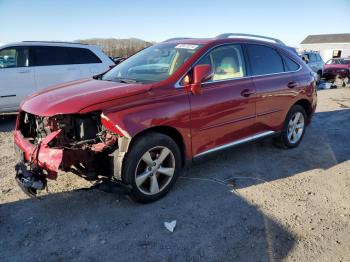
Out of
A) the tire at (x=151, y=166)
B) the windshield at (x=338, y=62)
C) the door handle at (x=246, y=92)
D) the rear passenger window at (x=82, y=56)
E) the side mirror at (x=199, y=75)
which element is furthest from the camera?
the windshield at (x=338, y=62)

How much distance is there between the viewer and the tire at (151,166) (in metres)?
3.46

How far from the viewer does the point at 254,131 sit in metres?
4.89

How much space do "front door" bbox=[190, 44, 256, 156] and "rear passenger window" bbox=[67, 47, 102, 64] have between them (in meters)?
4.95

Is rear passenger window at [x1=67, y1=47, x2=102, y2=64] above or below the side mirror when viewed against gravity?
above

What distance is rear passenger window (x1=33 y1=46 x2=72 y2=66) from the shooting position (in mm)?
7711

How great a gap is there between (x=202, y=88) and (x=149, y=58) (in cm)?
101

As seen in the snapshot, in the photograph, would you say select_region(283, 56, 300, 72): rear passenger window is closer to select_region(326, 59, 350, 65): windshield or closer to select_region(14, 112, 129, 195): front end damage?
select_region(14, 112, 129, 195): front end damage

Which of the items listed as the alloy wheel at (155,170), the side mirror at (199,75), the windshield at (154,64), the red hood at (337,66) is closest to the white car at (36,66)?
the windshield at (154,64)

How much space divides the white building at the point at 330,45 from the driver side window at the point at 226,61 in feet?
183

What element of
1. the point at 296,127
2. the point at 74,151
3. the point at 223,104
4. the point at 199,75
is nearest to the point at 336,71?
the point at 296,127

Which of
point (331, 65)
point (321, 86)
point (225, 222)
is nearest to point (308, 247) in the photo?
point (225, 222)

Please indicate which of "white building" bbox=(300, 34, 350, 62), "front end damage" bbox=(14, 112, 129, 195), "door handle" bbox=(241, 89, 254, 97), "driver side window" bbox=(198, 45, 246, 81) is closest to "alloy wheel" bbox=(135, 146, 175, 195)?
"front end damage" bbox=(14, 112, 129, 195)

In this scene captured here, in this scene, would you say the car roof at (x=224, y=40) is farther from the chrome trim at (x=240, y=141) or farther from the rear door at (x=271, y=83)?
the chrome trim at (x=240, y=141)

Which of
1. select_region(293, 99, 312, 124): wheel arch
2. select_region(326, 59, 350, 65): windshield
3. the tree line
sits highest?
the tree line
